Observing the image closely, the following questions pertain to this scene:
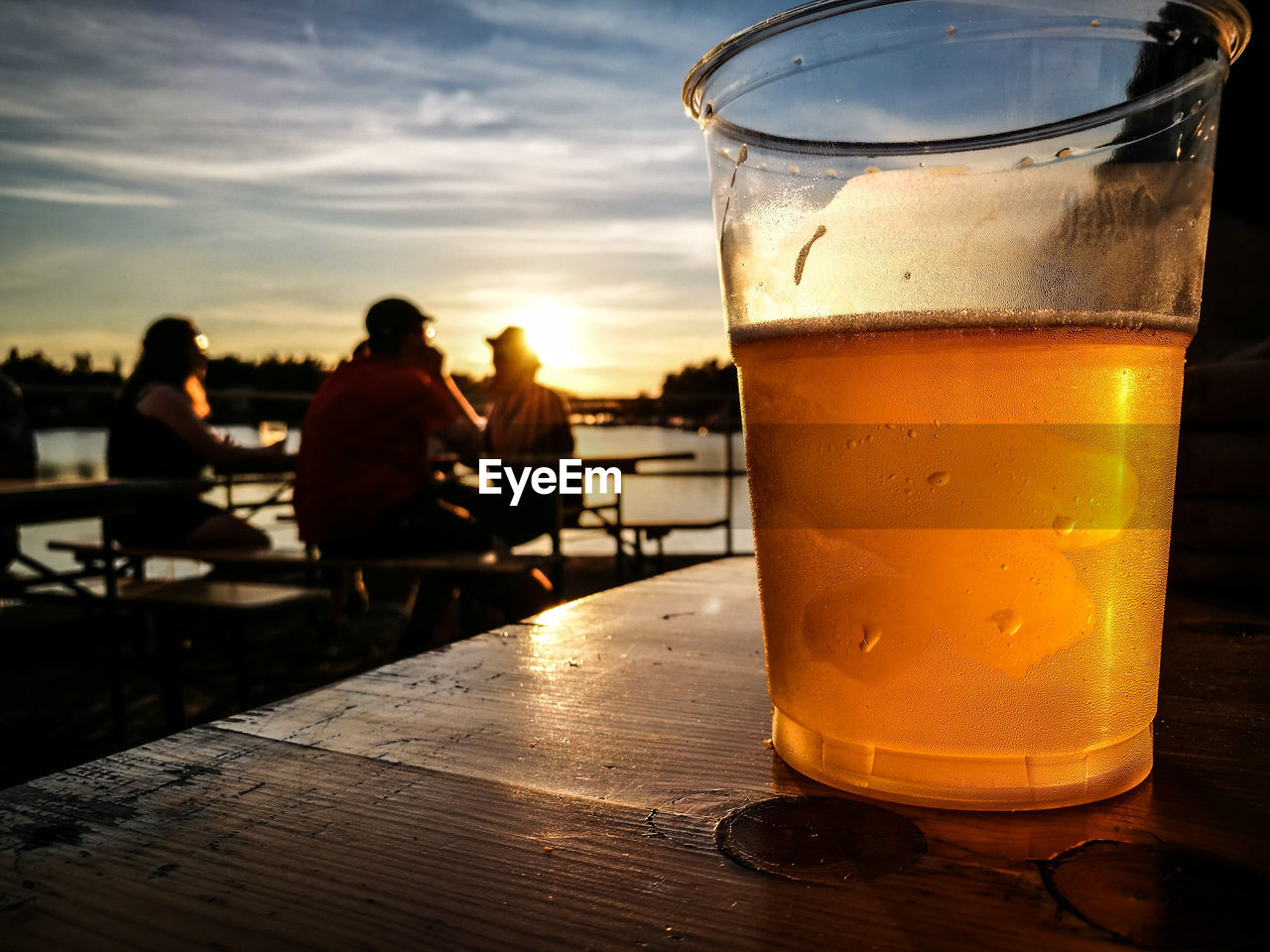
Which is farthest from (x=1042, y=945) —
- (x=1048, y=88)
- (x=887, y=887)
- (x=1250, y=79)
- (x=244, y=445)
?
(x=244, y=445)

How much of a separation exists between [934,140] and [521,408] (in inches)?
149

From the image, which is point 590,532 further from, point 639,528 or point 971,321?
point 971,321

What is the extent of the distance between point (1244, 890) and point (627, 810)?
0.25 metres

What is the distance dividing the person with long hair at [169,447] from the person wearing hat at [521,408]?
1.19 metres

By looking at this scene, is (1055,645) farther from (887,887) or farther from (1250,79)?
(1250,79)

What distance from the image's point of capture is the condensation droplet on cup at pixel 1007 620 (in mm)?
367

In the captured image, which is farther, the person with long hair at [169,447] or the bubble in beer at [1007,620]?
the person with long hair at [169,447]

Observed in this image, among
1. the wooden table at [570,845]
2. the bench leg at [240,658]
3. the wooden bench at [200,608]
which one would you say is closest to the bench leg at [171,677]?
the wooden bench at [200,608]

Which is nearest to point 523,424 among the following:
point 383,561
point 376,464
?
point 376,464

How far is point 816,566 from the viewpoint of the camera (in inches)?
16.0

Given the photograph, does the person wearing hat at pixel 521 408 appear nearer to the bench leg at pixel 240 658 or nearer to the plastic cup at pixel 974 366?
the bench leg at pixel 240 658

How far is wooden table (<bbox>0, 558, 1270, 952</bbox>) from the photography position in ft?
0.96

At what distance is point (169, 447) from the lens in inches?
135

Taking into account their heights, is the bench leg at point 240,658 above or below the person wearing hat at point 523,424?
below
